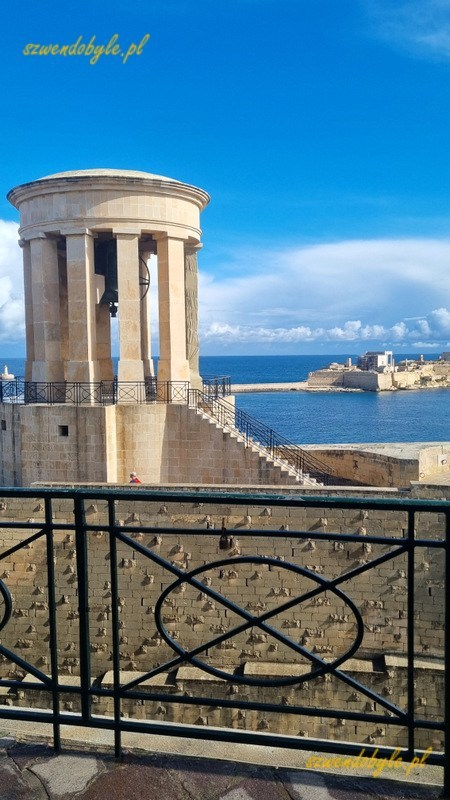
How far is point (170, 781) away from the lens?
258 centimetres

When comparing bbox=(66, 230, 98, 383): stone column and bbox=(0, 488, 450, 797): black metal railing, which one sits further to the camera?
bbox=(66, 230, 98, 383): stone column

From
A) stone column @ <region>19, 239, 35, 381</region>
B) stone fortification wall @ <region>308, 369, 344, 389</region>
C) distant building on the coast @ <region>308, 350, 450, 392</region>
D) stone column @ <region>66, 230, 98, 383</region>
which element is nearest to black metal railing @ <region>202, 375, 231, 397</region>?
stone column @ <region>66, 230, 98, 383</region>

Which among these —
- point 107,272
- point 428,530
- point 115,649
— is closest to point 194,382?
point 107,272

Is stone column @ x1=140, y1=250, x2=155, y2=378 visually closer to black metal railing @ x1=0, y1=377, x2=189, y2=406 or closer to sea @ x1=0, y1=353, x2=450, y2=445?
black metal railing @ x1=0, y1=377, x2=189, y2=406

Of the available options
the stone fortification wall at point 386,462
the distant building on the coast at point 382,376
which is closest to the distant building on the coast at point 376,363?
the distant building on the coast at point 382,376

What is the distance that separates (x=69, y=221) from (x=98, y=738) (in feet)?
48.5

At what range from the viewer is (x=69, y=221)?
627 inches

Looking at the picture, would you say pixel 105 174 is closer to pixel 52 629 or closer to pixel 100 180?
pixel 100 180

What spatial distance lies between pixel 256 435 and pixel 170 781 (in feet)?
49.7

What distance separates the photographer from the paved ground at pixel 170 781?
2492 millimetres

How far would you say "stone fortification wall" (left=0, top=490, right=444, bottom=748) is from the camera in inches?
460

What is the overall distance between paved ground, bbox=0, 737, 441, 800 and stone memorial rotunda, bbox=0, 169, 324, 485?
1238 cm

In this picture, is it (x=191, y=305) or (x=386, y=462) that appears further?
(x=191, y=305)

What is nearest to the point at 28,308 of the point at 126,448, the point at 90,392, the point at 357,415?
the point at 90,392
